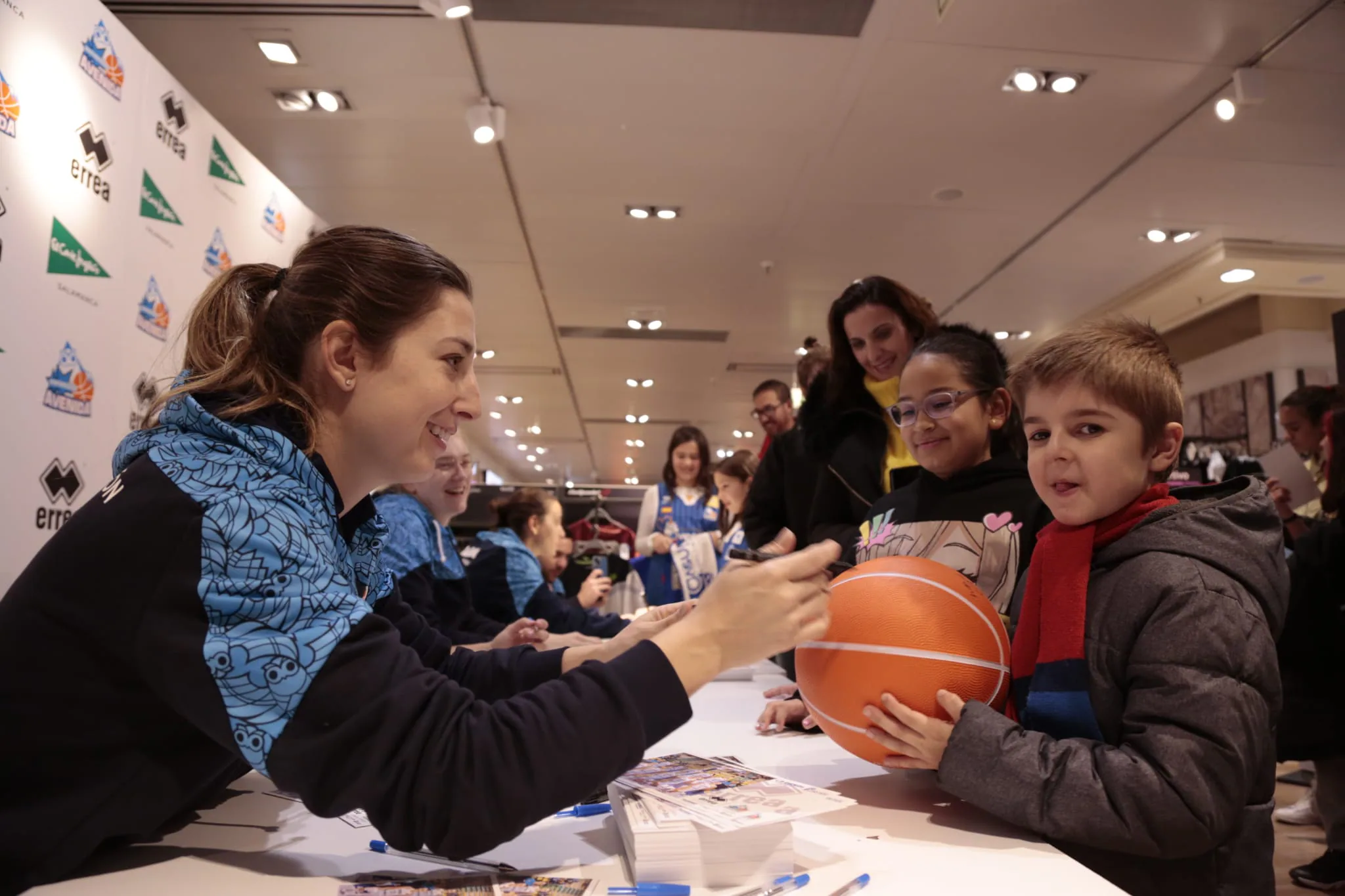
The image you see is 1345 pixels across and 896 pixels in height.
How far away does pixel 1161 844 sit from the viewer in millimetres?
1233

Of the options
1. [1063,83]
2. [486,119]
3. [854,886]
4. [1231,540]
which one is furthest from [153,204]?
[1063,83]

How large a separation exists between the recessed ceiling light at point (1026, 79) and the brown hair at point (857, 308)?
2.62 m

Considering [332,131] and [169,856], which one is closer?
[169,856]

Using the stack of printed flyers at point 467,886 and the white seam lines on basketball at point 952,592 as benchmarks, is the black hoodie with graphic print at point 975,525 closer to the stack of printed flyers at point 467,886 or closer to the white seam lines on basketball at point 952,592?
the white seam lines on basketball at point 952,592

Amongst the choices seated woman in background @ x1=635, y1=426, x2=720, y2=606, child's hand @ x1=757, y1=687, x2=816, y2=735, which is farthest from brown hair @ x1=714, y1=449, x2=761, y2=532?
child's hand @ x1=757, y1=687, x2=816, y2=735

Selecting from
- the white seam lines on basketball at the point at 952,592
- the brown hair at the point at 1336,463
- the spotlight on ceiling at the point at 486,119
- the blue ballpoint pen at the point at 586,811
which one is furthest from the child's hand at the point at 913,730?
the spotlight on ceiling at the point at 486,119

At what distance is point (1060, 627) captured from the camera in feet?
4.72

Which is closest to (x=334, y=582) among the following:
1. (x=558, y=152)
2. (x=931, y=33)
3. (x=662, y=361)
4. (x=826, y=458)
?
(x=826, y=458)

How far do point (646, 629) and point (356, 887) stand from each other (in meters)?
0.82

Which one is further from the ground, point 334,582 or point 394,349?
point 394,349

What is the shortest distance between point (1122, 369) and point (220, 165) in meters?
4.43

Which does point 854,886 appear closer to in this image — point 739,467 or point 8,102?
point 8,102

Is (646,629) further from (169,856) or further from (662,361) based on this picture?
(662,361)

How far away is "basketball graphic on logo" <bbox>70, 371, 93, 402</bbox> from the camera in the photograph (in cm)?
334
